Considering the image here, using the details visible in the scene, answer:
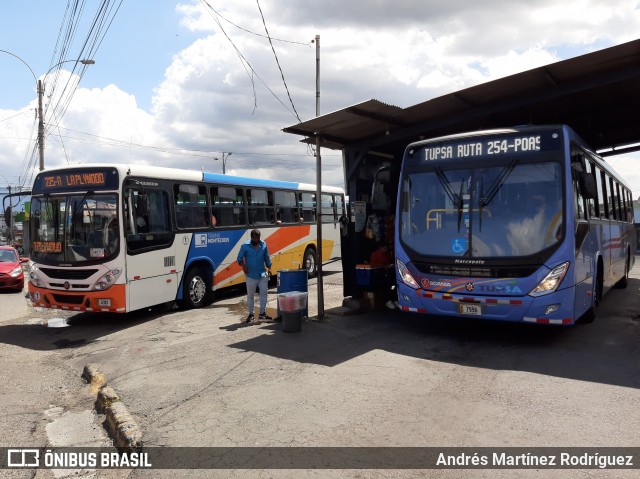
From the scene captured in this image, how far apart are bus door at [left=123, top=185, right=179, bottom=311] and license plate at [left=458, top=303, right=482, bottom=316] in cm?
610

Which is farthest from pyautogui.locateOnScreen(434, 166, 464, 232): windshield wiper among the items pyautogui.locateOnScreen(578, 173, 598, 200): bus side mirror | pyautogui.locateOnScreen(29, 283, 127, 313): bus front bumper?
pyautogui.locateOnScreen(29, 283, 127, 313): bus front bumper

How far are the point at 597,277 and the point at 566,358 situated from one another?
3229 millimetres

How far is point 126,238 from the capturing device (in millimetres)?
9781

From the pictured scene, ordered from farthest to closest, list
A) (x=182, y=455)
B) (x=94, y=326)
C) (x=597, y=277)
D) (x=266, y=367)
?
(x=94, y=326), (x=597, y=277), (x=266, y=367), (x=182, y=455)

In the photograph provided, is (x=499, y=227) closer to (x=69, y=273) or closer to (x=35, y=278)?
(x=69, y=273)

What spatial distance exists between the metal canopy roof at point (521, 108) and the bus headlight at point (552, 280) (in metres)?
3.05

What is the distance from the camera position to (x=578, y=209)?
745 cm

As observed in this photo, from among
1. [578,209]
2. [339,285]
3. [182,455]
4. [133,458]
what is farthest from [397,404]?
[339,285]

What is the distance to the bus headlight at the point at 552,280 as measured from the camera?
6.93 metres

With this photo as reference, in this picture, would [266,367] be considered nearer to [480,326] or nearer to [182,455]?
[182,455]

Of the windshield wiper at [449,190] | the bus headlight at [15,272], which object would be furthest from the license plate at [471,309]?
the bus headlight at [15,272]

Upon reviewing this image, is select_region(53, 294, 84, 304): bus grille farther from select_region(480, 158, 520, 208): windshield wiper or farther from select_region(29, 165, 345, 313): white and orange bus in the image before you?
select_region(480, 158, 520, 208): windshield wiper

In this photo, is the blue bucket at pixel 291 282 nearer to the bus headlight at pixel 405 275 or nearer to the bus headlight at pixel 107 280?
the bus headlight at pixel 405 275

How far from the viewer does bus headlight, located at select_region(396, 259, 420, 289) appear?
315 inches
